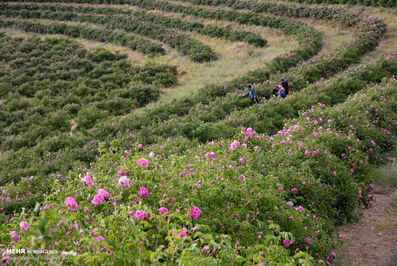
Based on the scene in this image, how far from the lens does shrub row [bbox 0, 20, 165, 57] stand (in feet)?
78.8

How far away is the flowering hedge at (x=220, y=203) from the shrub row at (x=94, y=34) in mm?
18114

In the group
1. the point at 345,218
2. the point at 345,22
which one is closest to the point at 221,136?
the point at 345,218

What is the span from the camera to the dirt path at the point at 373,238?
488 cm

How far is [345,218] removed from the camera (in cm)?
580

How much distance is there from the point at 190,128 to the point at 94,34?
2066 cm

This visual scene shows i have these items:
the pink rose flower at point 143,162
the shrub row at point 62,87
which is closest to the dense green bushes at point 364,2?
the shrub row at point 62,87

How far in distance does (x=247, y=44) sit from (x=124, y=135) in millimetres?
15102

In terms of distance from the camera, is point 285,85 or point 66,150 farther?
point 285,85

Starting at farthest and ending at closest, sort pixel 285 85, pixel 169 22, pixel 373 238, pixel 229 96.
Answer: pixel 169 22
pixel 229 96
pixel 285 85
pixel 373 238

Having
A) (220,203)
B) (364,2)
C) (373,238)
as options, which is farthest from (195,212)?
(364,2)

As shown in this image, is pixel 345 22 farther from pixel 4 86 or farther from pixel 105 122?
pixel 4 86

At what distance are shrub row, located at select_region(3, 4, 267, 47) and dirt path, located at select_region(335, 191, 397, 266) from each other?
18.2 meters

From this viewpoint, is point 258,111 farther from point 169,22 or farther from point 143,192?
point 169,22

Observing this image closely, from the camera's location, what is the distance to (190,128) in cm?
1087
